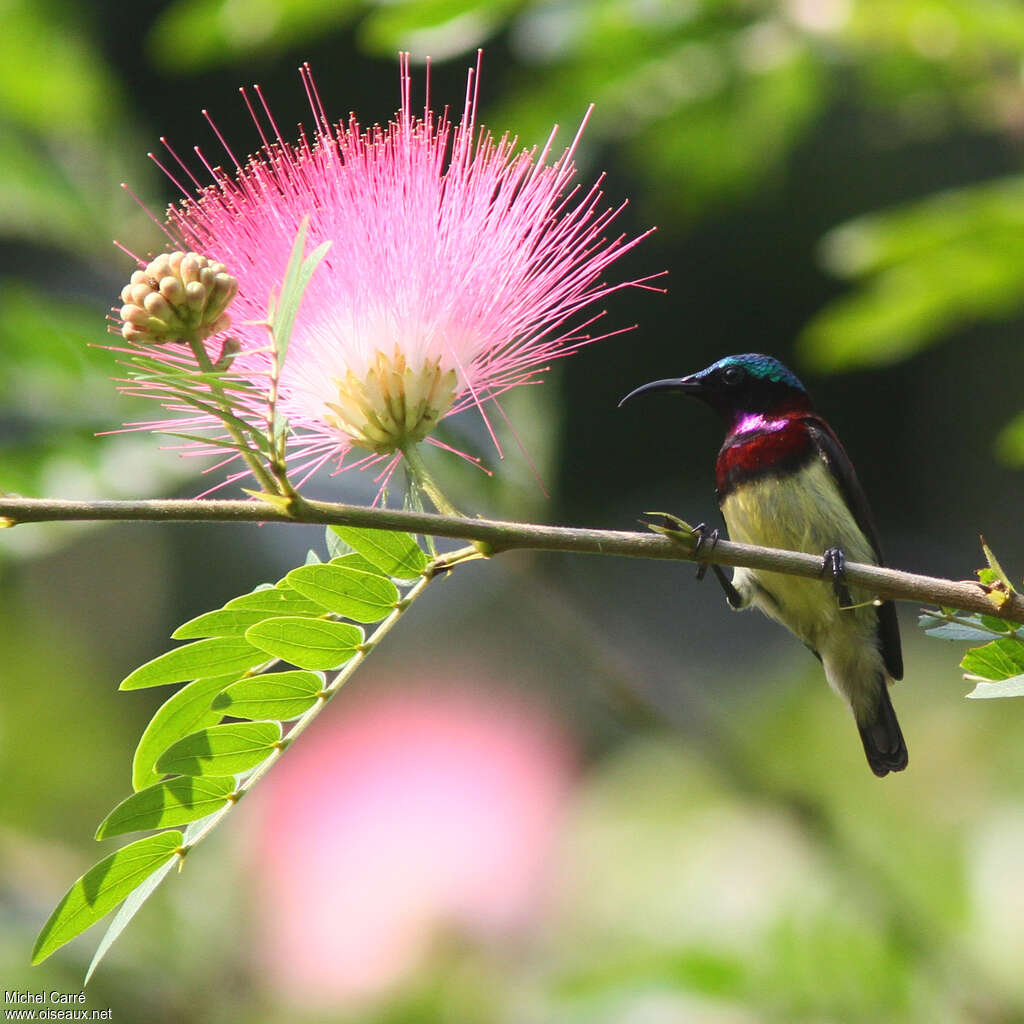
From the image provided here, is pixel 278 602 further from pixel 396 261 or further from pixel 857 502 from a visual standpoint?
pixel 857 502

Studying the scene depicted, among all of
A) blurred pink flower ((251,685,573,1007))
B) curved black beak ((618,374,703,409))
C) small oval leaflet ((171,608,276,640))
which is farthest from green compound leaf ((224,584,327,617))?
blurred pink flower ((251,685,573,1007))

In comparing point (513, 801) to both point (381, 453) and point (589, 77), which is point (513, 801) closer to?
point (589, 77)

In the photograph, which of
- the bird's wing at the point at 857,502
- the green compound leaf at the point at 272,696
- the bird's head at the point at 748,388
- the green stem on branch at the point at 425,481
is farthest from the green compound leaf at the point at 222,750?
the bird's wing at the point at 857,502

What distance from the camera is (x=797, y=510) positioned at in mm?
2811

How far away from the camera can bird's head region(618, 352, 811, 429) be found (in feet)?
9.36

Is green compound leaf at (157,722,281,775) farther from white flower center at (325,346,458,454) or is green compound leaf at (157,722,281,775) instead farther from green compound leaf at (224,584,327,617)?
white flower center at (325,346,458,454)

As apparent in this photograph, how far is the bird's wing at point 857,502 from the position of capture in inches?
112

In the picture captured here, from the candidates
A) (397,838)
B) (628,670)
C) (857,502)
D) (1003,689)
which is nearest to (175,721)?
(1003,689)

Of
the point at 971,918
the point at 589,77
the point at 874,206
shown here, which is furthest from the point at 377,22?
the point at 874,206

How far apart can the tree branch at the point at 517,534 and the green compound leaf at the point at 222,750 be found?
0.32m

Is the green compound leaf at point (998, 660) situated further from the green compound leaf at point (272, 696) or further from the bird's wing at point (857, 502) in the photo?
the bird's wing at point (857, 502)

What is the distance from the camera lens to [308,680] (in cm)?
177

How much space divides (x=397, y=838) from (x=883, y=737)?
2452 mm

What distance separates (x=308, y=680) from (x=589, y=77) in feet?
6.87
